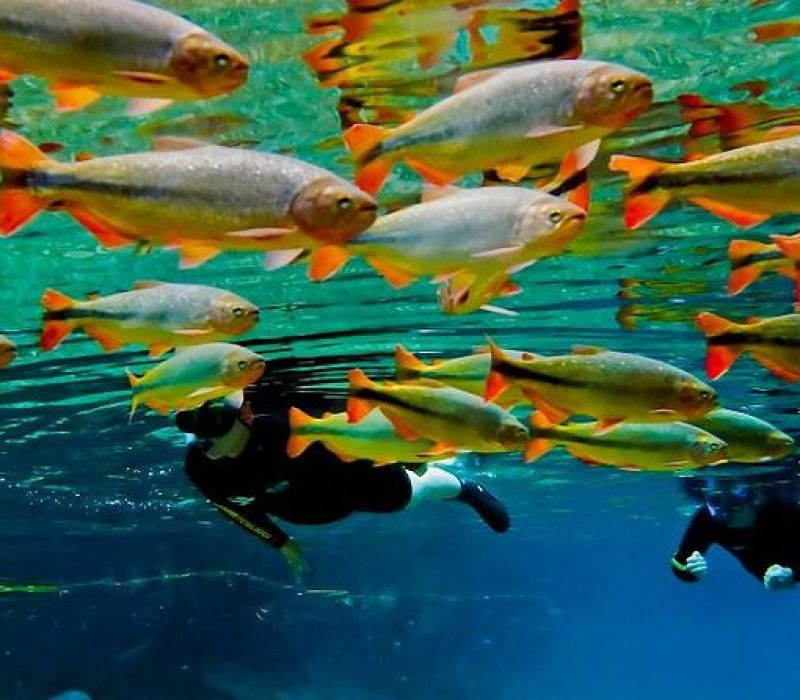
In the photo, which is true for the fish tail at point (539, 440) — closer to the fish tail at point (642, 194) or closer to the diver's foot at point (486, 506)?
the fish tail at point (642, 194)

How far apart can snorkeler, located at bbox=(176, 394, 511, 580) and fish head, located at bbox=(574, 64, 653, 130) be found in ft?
20.9

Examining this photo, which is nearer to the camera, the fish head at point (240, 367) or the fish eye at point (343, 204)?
the fish eye at point (343, 204)

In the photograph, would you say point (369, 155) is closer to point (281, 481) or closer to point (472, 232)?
point (472, 232)

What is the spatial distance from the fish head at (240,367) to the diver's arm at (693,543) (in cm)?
897

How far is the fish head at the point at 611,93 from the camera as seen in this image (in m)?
3.58

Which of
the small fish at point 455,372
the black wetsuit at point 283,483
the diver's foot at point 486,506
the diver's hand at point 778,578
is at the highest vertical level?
the small fish at point 455,372

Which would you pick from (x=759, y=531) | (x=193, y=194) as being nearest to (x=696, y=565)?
(x=759, y=531)

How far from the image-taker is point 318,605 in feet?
171

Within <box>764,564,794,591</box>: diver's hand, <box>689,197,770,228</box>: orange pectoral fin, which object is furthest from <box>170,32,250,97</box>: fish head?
<box>764,564,794,591</box>: diver's hand

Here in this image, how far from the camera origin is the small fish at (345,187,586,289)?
385 centimetres

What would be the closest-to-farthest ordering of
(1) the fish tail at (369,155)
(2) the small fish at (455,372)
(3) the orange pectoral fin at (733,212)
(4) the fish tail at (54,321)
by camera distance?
(1) the fish tail at (369,155) → (3) the orange pectoral fin at (733,212) → (4) the fish tail at (54,321) → (2) the small fish at (455,372)

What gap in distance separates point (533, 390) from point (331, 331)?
11.8 meters

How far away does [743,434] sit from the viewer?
6.89m

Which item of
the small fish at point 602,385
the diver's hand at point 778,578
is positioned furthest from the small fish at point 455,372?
the diver's hand at point 778,578
